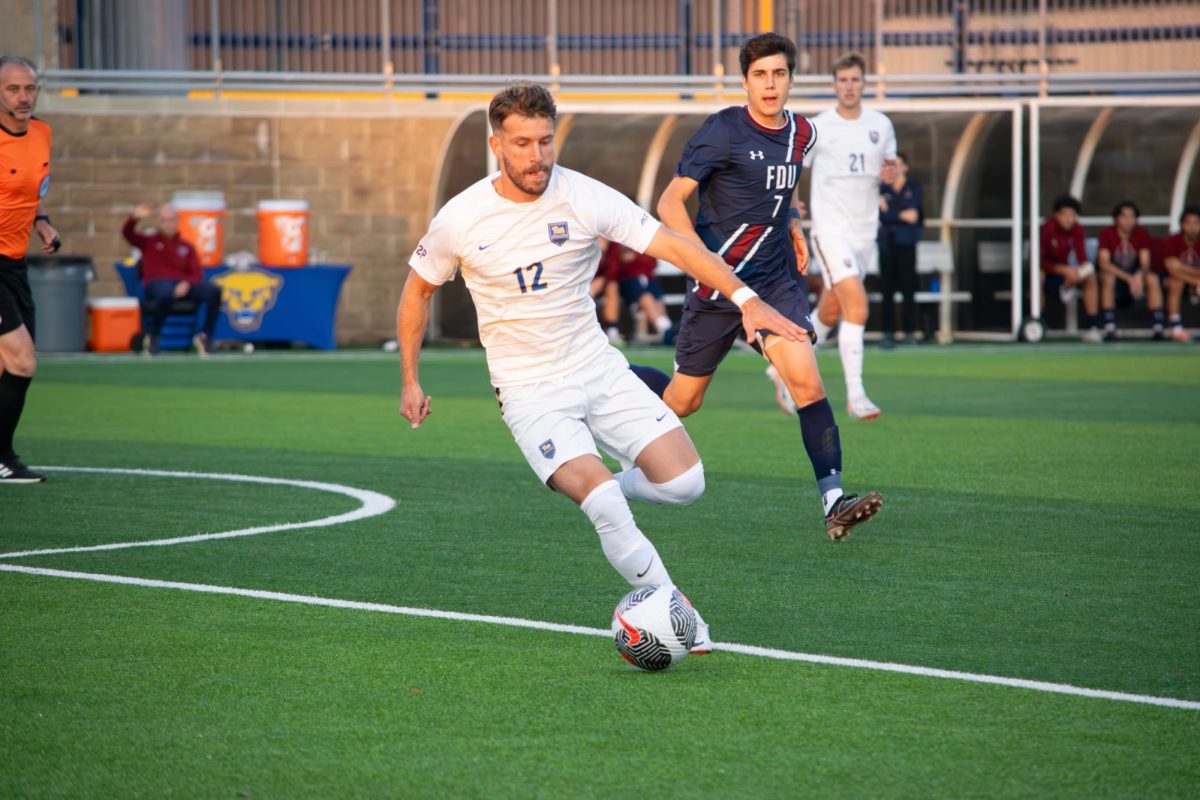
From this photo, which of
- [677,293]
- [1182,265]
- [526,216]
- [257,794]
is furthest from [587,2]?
[257,794]

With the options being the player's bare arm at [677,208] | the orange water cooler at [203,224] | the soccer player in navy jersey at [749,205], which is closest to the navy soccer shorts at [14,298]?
the soccer player in navy jersey at [749,205]

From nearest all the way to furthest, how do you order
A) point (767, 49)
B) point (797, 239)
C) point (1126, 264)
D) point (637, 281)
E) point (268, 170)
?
point (767, 49) → point (797, 239) → point (637, 281) → point (1126, 264) → point (268, 170)

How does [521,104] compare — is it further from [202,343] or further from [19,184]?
[202,343]

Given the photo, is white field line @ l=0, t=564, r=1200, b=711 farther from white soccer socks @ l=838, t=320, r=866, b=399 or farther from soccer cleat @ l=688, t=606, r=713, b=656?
white soccer socks @ l=838, t=320, r=866, b=399

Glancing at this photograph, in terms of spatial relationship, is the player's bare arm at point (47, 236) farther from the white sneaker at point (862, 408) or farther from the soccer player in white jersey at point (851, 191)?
the white sneaker at point (862, 408)

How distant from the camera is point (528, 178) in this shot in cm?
579

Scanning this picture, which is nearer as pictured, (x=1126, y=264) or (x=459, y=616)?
(x=459, y=616)

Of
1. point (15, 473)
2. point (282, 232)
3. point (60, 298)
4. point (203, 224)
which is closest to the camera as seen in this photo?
point (15, 473)

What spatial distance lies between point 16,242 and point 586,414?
536 centimetres

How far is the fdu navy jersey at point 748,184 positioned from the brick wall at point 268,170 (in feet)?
53.9

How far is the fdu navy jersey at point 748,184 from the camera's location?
8680 millimetres

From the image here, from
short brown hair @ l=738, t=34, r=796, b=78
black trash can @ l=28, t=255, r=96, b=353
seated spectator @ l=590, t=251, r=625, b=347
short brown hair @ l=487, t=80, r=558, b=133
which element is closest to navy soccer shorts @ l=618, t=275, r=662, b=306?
seated spectator @ l=590, t=251, r=625, b=347

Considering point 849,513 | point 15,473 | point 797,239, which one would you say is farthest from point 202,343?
point 849,513

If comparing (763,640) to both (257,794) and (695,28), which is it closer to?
(257,794)
